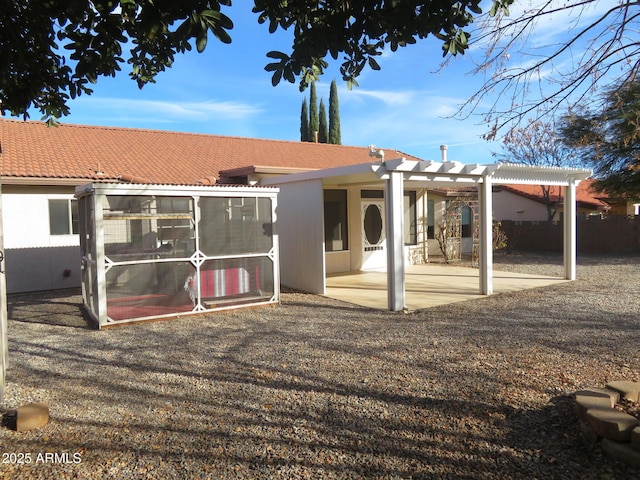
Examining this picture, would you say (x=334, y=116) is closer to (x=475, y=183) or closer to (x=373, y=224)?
(x=373, y=224)

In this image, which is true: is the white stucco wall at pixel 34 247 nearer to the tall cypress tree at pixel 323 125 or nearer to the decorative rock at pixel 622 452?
the decorative rock at pixel 622 452

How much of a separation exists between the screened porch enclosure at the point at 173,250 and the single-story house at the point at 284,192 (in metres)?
0.70

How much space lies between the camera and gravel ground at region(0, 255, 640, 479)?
3.18 m

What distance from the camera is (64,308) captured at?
922cm

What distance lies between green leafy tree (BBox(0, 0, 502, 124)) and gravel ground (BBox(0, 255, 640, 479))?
272 cm

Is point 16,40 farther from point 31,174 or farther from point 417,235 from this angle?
point 417,235

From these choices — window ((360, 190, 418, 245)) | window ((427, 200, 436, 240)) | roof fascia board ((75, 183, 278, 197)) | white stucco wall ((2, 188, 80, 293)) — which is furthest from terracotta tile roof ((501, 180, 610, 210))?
white stucco wall ((2, 188, 80, 293))

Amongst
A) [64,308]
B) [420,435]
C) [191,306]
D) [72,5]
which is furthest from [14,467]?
[64,308]

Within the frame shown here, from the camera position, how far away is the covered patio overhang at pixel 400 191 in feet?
27.3

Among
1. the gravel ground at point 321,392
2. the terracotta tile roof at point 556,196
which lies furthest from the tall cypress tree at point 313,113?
the gravel ground at point 321,392

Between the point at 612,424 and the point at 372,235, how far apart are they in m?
11.5

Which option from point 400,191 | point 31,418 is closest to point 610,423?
point 31,418

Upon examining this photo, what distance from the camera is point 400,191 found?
27.8 ft

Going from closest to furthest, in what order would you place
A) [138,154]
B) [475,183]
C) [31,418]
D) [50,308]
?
[31,418] < [50,308] < [475,183] < [138,154]
